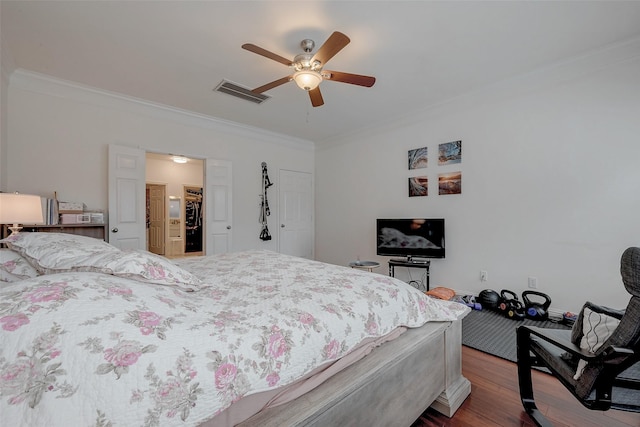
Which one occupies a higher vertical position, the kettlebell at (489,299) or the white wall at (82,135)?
the white wall at (82,135)

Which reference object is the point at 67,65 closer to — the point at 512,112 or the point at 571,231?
the point at 512,112

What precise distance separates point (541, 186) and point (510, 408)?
2423 mm

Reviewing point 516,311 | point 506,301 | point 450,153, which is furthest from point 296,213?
point 516,311

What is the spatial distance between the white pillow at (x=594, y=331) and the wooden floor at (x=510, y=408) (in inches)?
21.8

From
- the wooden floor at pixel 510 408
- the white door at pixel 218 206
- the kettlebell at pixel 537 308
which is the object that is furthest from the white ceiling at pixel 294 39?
the wooden floor at pixel 510 408

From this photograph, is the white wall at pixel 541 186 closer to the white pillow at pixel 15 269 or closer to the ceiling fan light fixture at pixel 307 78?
the ceiling fan light fixture at pixel 307 78

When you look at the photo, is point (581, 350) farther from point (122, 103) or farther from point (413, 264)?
point (122, 103)

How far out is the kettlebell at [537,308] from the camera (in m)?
2.86

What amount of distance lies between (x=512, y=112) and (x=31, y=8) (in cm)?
467

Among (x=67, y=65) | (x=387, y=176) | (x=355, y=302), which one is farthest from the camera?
(x=387, y=176)

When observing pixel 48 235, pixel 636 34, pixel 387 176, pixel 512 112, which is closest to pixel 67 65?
pixel 48 235

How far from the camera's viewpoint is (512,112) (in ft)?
10.6

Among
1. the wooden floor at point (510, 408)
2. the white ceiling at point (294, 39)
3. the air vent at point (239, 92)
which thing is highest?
the white ceiling at point (294, 39)

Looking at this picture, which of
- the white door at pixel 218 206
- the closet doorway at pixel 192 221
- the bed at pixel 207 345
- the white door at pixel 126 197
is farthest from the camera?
the closet doorway at pixel 192 221
